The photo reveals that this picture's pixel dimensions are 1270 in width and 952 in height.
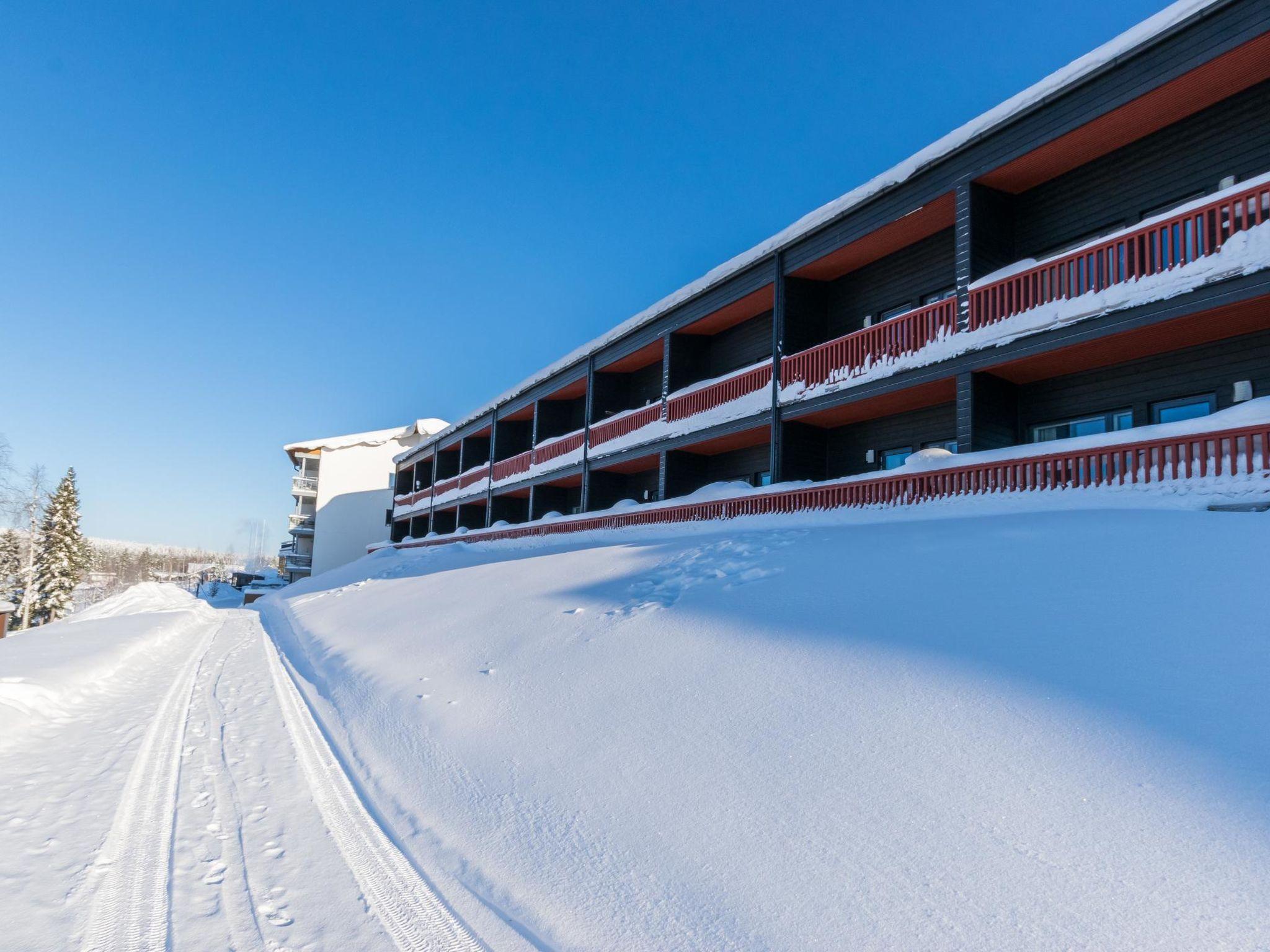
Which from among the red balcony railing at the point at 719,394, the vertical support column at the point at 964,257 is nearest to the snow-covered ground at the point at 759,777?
the vertical support column at the point at 964,257

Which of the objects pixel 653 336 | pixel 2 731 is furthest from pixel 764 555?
pixel 653 336

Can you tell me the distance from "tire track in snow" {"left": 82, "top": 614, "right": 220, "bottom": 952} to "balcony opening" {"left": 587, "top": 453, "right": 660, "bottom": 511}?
16947 millimetres

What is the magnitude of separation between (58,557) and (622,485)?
4378 centimetres

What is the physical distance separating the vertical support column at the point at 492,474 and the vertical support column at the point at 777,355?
1738cm

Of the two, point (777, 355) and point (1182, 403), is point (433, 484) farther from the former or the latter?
point (1182, 403)

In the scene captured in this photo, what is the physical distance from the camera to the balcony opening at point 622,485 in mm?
23312

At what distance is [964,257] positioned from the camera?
1236cm

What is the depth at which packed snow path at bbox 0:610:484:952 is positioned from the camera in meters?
3.54

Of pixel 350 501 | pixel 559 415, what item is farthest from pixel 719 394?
pixel 350 501

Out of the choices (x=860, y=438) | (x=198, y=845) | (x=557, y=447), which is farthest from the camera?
(x=557, y=447)

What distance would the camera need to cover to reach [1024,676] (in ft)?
15.6

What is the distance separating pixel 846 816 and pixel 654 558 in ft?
25.6

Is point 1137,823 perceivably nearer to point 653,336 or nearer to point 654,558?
point 654,558

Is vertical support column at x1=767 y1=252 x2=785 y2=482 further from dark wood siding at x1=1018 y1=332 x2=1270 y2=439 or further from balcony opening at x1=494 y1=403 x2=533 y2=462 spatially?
balcony opening at x1=494 y1=403 x2=533 y2=462
